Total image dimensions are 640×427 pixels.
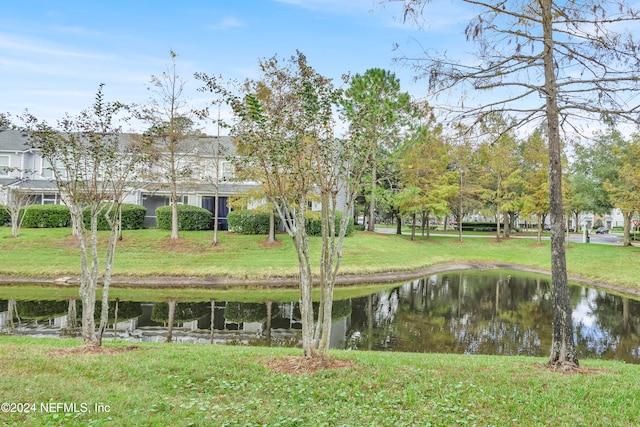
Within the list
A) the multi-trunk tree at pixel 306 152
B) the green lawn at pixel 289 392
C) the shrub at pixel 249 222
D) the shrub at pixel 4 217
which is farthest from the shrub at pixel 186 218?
the multi-trunk tree at pixel 306 152

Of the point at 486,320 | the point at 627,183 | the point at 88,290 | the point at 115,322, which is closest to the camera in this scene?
the point at 88,290

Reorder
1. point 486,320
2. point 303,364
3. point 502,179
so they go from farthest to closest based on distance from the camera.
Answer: point 502,179 → point 486,320 → point 303,364

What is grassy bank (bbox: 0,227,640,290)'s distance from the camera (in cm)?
2022

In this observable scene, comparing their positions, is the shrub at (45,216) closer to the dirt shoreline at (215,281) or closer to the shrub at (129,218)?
the shrub at (129,218)

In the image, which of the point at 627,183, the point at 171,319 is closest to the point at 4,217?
the point at 171,319

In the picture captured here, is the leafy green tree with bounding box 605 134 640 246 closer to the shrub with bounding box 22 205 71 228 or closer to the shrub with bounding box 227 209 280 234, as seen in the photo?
the shrub with bounding box 227 209 280 234

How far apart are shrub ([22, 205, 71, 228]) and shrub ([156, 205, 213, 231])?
636cm

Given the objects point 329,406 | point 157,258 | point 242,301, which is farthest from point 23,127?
point 157,258

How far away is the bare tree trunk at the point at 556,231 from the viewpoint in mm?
6766

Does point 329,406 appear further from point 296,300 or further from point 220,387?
point 296,300

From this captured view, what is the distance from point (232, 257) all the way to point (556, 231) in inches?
715

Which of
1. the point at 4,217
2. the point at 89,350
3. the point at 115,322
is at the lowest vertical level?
the point at 115,322

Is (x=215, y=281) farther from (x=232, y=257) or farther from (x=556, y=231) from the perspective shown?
(x=556, y=231)

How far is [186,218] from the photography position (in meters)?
27.6
